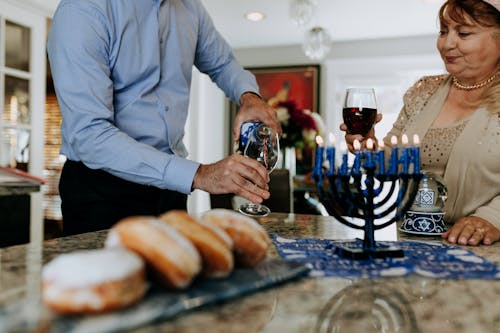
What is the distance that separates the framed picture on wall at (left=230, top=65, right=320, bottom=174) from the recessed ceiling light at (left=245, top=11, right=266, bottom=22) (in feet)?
4.05

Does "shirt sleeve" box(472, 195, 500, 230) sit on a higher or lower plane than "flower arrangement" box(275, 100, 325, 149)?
lower

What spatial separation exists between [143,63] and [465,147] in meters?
0.99

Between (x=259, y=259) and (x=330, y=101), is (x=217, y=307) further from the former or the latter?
(x=330, y=101)

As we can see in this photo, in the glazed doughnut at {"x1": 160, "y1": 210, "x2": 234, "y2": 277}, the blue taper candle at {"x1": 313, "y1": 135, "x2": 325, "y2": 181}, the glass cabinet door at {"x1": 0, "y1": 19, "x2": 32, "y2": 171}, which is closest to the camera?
the glazed doughnut at {"x1": 160, "y1": 210, "x2": 234, "y2": 277}

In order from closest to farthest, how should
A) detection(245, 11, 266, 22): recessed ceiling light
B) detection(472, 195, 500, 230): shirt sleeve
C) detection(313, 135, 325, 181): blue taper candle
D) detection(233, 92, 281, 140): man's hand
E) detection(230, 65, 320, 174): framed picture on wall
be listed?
detection(313, 135, 325, 181): blue taper candle
detection(472, 195, 500, 230): shirt sleeve
detection(233, 92, 281, 140): man's hand
detection(245, 11, 266, 22): recessed ceiling light
detection(230, 65, 320, 174): framed picture on wall

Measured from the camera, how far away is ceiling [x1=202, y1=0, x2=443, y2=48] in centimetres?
506

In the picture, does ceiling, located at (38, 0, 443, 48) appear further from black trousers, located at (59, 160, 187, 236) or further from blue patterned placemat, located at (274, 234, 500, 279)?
blue patterned placemat, located at (274, 234, 500, 279)

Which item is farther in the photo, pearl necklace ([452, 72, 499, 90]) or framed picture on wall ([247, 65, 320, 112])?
framed picture on wall ([247, 65, 320, 112])

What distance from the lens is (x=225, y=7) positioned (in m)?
5.27

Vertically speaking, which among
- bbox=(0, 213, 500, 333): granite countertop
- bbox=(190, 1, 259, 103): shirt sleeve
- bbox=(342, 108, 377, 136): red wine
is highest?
bbox=(190, 1, 259, 103): shirt sleeve

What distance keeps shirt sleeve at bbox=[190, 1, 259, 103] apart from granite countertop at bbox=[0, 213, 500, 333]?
1.01 m

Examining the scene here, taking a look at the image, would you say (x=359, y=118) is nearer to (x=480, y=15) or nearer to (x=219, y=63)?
(x=480, y=15)

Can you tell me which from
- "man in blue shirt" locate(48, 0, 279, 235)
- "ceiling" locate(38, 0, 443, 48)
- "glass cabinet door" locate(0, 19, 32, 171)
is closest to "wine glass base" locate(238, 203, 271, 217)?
"man in blue shirt" locate(48, 0, 279, 235)

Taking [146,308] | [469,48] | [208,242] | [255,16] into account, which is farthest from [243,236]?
[255,16]
